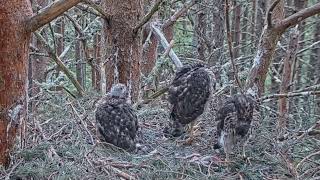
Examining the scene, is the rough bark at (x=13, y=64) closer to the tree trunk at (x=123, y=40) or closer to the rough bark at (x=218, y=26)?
the tree trunk at (x=123, y=40)

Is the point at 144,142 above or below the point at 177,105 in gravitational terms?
below

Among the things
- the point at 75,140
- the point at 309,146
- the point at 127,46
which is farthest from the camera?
the point at 127,46

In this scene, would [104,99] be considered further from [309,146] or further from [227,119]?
[309,146]

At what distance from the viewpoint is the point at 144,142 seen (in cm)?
418

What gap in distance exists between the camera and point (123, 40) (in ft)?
15.2

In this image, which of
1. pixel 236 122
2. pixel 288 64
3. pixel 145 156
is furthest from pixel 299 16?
pixel 145 156

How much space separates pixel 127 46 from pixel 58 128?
1.06 meters

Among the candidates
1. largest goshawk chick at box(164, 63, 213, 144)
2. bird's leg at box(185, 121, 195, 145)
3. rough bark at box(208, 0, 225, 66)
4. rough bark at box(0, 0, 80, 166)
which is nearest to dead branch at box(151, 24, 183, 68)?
largest goshawk chick at box(164, 63, 213, 144)

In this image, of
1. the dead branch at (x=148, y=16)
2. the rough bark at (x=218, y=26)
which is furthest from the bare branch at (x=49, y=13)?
the rough bark at (x=218, y=26)

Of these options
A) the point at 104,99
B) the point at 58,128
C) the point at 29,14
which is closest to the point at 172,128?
the point at 104,99

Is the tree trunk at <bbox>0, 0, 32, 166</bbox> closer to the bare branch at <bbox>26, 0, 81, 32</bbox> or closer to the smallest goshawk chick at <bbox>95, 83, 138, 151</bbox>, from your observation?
the bare branch at <bbox>26, 0, 81, 32</bbox>

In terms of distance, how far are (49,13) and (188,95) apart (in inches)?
61.2

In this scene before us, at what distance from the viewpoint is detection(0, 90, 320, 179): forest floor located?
3188 millimetres

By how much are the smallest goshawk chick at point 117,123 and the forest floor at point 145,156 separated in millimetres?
78
